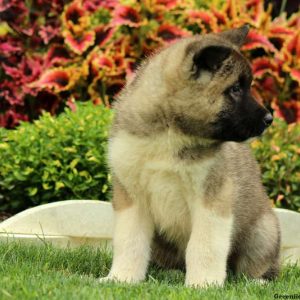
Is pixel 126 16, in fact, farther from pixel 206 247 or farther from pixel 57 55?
pixel 206 247

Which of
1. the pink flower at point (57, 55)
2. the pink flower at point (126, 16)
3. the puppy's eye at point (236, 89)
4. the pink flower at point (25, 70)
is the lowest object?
the pink flower at point (25, 70)

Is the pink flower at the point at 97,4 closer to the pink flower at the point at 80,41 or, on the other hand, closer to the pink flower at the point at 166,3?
the pink flower at the point at 80,41

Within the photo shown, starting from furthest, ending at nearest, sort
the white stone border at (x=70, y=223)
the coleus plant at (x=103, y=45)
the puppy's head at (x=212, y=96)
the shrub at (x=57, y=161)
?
the coleus plant at (x=103, y=45), the shrub at (x=57, y=161), the white stone border at (x=70, y=223), the puppy's head at (x=212, y=96)

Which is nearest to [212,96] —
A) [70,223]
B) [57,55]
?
[70,223]

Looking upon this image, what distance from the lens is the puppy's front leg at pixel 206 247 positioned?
4.84 meters

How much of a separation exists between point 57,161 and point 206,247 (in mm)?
2444

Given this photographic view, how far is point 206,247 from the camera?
485 centimetres

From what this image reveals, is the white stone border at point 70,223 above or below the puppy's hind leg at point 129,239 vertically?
below

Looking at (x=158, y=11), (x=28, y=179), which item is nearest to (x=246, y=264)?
(x=28, y=179)

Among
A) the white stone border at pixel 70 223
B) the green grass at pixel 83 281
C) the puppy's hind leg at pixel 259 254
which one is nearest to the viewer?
the green grass at pixel 83 281

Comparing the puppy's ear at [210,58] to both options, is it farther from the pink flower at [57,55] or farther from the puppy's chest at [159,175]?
the pink flower at [57,55]

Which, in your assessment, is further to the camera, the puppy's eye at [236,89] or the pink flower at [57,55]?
the pink flower at [57,55]

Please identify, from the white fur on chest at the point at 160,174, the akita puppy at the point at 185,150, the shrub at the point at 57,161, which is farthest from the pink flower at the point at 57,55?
the white fur on chest at the point at 160,174

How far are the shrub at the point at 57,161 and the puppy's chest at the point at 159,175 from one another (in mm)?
1948
